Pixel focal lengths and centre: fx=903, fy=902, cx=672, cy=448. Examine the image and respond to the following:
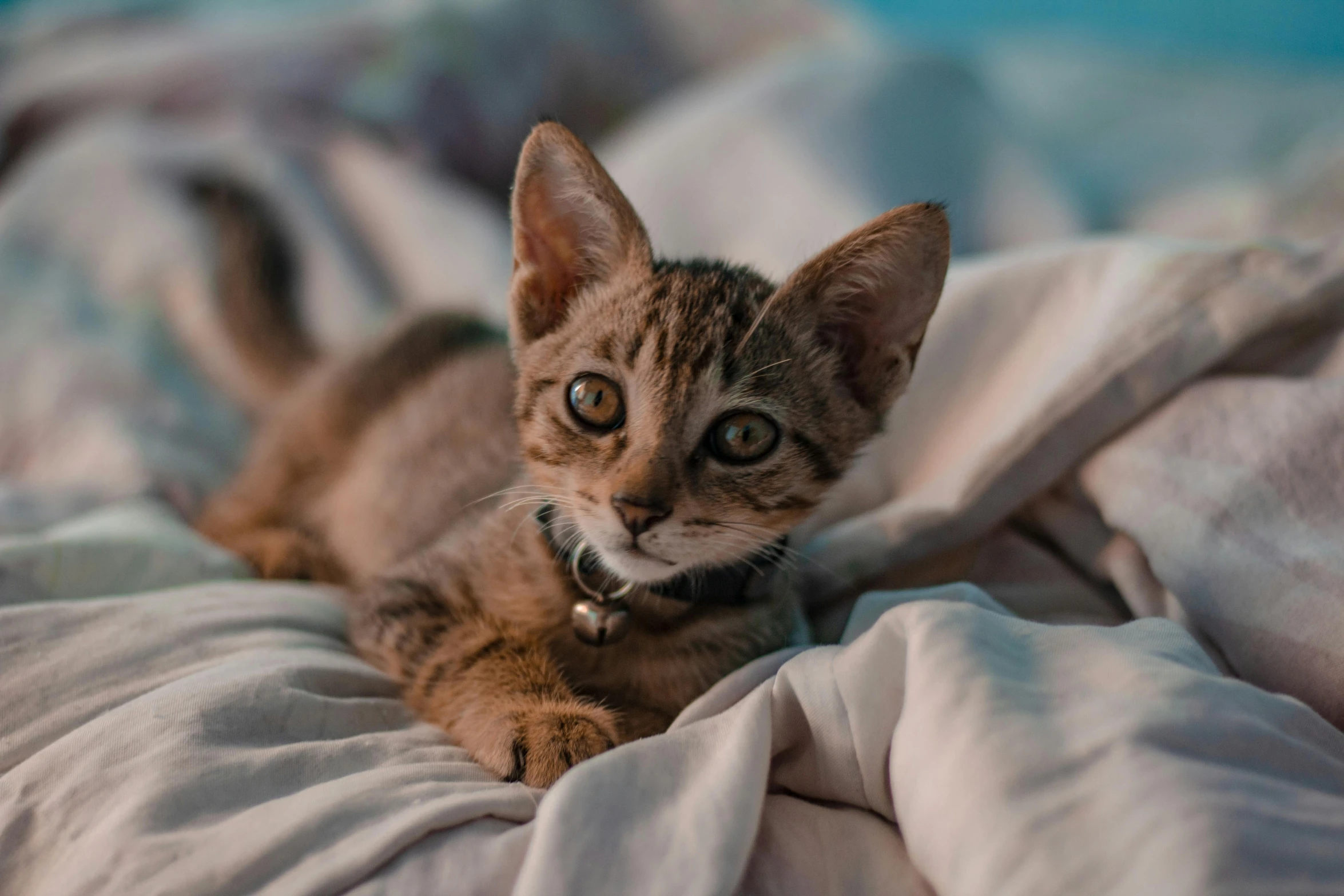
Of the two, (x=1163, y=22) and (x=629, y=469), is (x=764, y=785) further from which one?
(x=1163, y=22)

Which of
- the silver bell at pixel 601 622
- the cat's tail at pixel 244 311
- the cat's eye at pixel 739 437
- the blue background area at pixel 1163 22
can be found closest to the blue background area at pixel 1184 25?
the blue background area at pixel 1163 22

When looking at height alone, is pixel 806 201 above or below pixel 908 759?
above

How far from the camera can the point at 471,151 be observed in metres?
2.25

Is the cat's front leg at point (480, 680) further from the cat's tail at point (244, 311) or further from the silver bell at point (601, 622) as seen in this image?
the cat's tail at point (244, 311)

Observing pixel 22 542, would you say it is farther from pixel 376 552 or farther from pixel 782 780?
pixel 782 780

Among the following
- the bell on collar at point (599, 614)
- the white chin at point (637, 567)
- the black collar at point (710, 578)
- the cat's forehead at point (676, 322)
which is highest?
the cat's forehead at point (676, 322)

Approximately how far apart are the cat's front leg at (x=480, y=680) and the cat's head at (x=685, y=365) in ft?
0.53

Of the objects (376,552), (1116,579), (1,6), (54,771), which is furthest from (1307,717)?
(1,6)

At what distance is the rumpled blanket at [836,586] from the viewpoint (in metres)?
0.66

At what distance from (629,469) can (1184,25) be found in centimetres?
301

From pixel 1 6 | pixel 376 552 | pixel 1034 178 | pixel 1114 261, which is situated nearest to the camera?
pixel 1114 261

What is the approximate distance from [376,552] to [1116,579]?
1076mm

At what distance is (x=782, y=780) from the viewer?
2.69 feet

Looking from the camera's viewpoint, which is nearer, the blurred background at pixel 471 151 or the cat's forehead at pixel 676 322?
the cat's forehead at pixel 676 322
